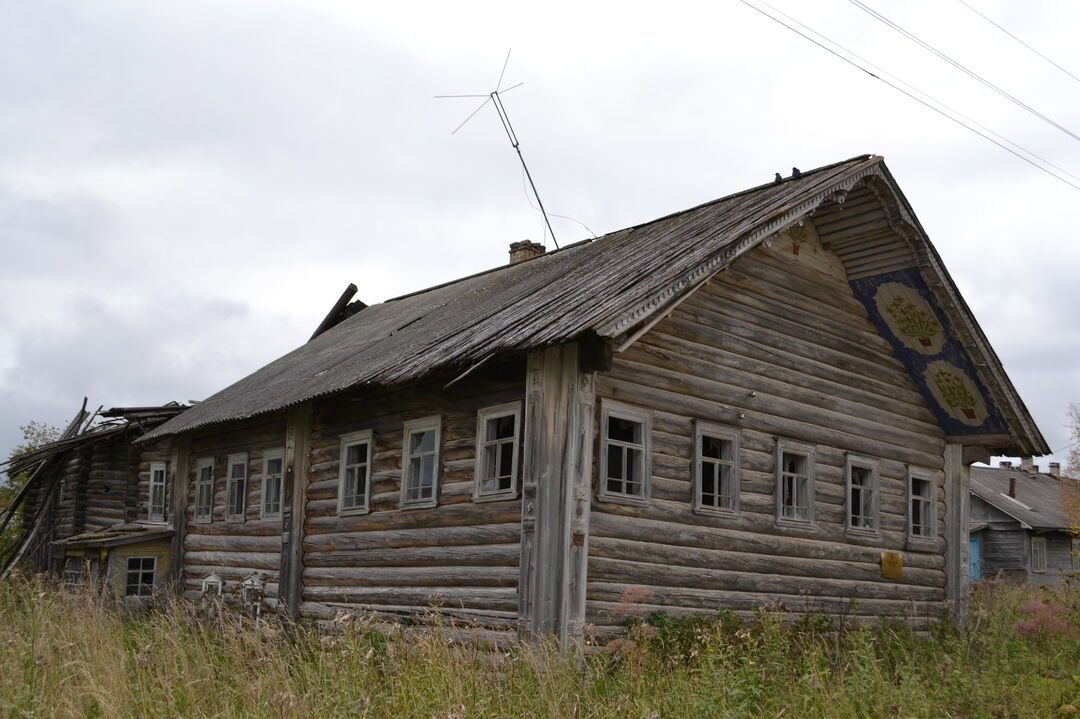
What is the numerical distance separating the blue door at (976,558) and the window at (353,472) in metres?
29.9

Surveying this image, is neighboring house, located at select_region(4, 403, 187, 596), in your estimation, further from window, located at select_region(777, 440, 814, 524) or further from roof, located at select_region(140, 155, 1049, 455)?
window, located at select_region(777, 440, 814, 524)

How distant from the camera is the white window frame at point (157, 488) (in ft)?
80.4

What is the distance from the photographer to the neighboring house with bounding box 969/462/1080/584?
38.1 meters

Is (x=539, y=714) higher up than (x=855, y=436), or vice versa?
(x=855, y=436)

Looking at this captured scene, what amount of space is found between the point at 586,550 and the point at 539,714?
9.44 feet

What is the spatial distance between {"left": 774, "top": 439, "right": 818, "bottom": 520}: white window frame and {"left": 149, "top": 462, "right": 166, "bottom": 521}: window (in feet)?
54.1

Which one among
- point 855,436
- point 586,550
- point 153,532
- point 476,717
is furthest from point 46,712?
point 153,532

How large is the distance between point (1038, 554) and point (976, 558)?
8.33 ft

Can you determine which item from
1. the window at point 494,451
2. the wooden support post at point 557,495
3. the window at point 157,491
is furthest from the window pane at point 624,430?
the window at point 157,491

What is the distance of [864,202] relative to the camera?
1338 cm

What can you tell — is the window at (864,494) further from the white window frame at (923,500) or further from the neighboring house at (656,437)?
the white window frame at (923,500)

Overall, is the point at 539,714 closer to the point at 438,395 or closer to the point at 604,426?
the point at 604,426

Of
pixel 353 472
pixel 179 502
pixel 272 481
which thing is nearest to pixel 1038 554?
pixel 179 502

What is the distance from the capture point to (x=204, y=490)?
718 inches
